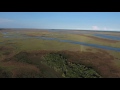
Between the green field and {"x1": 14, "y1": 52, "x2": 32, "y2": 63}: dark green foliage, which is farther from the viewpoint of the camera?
{"x1": 14, "y1": 52, "x2": 32, "y2": 63}: dark green foliage

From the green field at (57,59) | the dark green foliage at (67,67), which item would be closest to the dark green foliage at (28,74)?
the green field at (57,59)

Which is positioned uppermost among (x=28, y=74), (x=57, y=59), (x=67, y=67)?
(x=57, y=59)

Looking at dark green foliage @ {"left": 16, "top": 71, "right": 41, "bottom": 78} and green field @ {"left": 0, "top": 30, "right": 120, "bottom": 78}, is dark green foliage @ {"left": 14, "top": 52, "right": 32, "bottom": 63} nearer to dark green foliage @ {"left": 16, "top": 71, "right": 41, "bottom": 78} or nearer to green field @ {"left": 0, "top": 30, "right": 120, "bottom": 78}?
green field @ {"left": 0, "top": 30, "right": 120, "bottom": 78}

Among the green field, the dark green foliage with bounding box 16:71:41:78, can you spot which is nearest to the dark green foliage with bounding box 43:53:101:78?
the green field

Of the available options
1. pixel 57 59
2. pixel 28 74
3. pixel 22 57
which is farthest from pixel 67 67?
pixel 22 57

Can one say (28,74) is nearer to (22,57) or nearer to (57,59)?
(22,57)

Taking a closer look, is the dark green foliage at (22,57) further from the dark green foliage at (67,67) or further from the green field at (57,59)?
the dark green foliage at (67,67)

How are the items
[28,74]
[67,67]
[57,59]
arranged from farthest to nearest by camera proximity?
[57,59] → [67,67] → [28,74]
